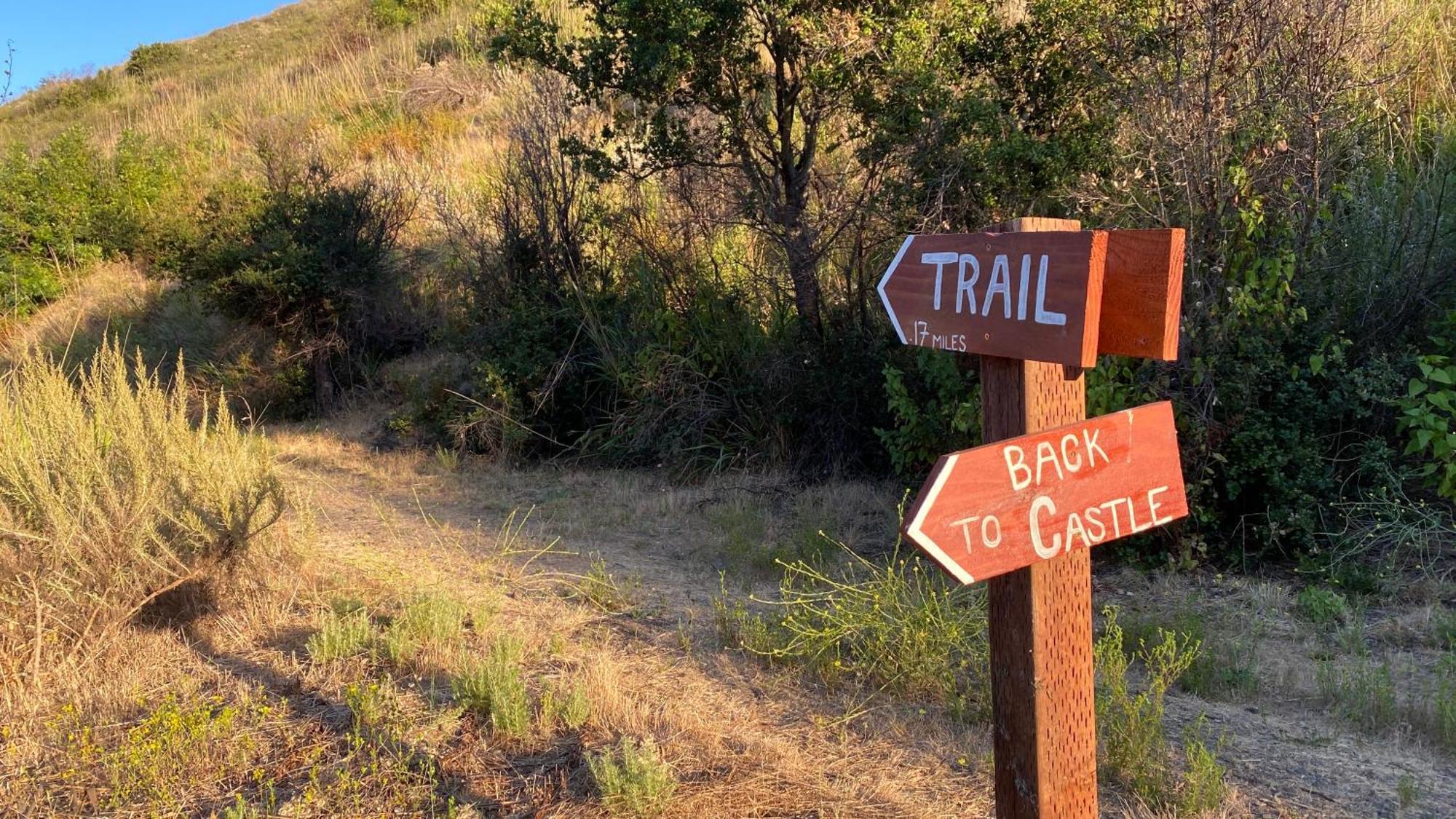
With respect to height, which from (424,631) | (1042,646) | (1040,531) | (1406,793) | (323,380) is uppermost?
(1040,531)

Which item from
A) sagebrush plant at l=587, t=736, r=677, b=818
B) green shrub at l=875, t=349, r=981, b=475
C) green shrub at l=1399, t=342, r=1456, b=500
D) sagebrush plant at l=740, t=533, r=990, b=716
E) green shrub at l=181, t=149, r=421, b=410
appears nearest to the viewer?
sagebrush plant at l=587, t=736, r=677, b=818

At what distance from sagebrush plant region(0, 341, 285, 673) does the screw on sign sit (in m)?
3.83

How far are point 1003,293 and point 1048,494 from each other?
458 millimetres

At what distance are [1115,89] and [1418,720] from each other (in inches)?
162

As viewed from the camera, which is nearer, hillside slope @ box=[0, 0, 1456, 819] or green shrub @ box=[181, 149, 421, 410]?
hillside slope @ box=[0, 0, 1456, 819]

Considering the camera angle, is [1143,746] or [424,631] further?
[424,631]

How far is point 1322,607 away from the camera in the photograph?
212 inches

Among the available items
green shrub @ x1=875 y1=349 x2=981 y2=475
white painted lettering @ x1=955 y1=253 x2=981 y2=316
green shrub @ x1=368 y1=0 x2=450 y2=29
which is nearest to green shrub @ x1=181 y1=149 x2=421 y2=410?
green shrub @ x1=875 y1=349 x2=981 y2=475

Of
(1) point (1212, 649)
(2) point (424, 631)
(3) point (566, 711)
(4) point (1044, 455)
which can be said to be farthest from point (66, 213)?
(4) point (1044, 455)

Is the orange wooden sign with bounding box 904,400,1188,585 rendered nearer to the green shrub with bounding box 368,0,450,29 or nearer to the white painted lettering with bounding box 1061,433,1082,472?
the white painted lettering with bounding box 1061,433,1082,472

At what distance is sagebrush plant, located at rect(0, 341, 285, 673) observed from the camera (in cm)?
449

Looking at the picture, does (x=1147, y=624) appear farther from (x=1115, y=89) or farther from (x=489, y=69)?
(x=489, y=69)

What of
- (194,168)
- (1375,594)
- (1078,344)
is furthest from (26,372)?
(194,168)

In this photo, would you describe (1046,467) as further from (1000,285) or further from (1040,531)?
(1000,285)
